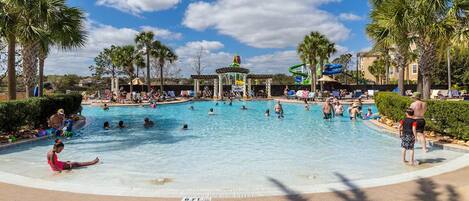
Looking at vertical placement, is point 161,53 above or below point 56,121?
above

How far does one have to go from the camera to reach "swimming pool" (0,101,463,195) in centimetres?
722

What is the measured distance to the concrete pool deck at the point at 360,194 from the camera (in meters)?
5.64

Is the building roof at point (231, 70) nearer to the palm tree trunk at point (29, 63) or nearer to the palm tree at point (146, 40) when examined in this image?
the palm tree at point (146, 40)

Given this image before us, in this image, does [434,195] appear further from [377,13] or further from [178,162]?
[377,13]

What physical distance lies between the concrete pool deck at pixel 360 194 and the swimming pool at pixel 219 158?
53 centimetres

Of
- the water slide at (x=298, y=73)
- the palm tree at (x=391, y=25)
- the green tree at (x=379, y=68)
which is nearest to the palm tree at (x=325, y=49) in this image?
the water slide at (x=298, y=73)

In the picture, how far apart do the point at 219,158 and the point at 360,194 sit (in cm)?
467

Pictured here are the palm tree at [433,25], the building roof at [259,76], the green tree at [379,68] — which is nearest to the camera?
the palm tree at [433,25]

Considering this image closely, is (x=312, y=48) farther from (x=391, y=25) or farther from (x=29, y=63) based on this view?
(x=29, y=63)

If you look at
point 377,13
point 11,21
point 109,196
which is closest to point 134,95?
point 11,21

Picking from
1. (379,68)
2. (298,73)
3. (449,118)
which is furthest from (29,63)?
(379,68)

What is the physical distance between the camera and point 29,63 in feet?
47.9

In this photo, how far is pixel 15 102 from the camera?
37.9 ft

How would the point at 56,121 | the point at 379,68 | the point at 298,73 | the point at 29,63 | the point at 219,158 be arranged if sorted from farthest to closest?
the point at 379,68, the point at 298,73, the point at 29,63, the point at 56,121, the point at 219,158
